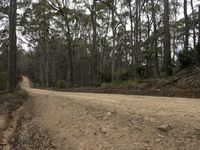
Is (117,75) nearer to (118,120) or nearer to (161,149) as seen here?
(118,120)

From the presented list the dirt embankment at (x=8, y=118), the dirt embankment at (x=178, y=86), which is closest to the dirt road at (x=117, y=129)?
the dirt embankment at (x=8, y=118)

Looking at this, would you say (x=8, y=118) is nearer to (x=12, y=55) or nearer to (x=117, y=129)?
(x=117, y=129)

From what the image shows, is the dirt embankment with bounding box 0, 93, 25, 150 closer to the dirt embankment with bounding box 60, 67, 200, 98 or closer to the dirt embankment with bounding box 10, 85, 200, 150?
the dirt embankment with bounding box 10, 85, 200, 150

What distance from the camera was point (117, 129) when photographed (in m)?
7.76

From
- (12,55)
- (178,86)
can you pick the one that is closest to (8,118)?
(178,86)

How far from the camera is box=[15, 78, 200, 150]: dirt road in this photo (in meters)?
6.33

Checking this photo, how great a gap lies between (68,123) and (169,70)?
37.8ft

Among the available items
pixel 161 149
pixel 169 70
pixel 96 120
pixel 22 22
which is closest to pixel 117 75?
pixel 169 70

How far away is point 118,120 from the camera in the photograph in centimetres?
833

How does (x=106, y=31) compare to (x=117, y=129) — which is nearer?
(x=117, y=129)

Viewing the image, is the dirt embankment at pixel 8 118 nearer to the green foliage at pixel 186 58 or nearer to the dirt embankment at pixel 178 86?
the dirt embankment at pixel 178 86

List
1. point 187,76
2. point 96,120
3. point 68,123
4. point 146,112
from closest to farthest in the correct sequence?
point 146,112 < point 96,120 < point 68,123 < point 187,76

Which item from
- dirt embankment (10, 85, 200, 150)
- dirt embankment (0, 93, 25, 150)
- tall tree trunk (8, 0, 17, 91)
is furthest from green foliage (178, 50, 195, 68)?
tall tree trunk (8, 0, 17, 91)

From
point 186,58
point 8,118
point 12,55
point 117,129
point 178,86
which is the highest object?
point 12,55
